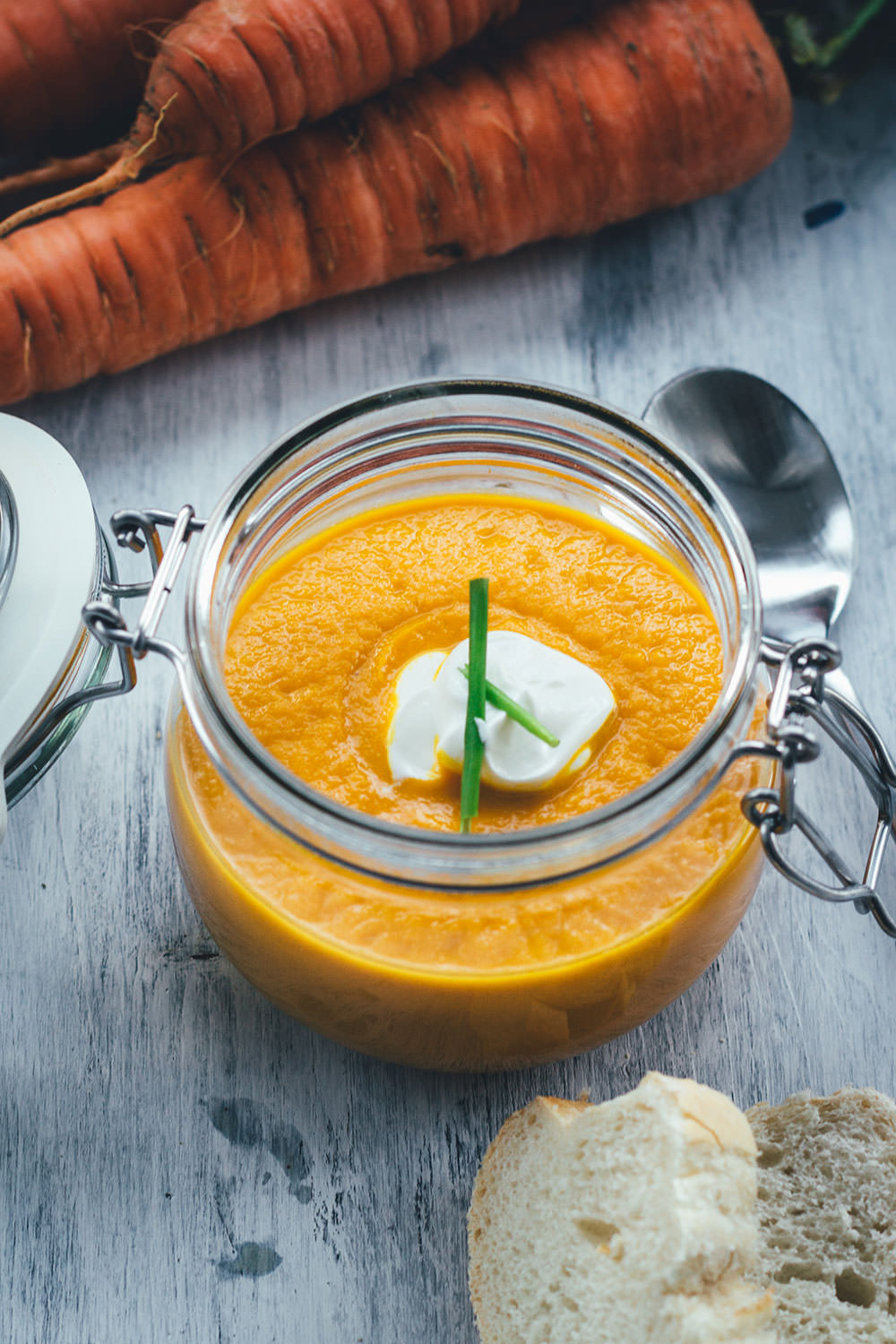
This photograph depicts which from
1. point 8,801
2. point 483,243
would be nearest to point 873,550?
point 483,243

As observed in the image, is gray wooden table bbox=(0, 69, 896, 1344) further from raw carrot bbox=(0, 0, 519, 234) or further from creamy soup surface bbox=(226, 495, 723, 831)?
raw carrot bbox=(0, 0, 519, 234)

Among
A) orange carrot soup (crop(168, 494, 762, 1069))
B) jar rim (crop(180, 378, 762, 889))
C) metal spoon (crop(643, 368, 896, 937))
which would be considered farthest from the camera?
metal spoon (crop(643, 368, 896, 937))

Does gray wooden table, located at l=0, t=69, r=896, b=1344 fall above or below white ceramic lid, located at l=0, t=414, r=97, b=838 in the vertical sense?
below

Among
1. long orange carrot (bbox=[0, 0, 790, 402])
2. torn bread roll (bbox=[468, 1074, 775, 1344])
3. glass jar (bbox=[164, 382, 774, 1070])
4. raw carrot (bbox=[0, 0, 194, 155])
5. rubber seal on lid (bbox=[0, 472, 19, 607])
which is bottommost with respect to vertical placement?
torn bread roll (bbox=[468, 1074, 775, 1344])

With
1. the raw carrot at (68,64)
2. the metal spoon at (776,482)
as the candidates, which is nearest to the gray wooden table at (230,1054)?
the metal spoon at (776,482)

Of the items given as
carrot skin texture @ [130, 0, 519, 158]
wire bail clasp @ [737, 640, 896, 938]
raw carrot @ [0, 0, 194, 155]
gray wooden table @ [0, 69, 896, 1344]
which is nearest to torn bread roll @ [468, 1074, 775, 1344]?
gray wooden table @ [0, 69, 896, 1344]

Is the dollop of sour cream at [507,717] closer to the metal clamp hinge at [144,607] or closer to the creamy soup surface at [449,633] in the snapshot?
the creamy soup surface at [449,633]

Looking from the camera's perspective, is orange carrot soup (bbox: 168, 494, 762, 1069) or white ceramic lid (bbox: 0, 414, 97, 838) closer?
orange carrot soup (bbox: 168, 494, 762, 1069)
